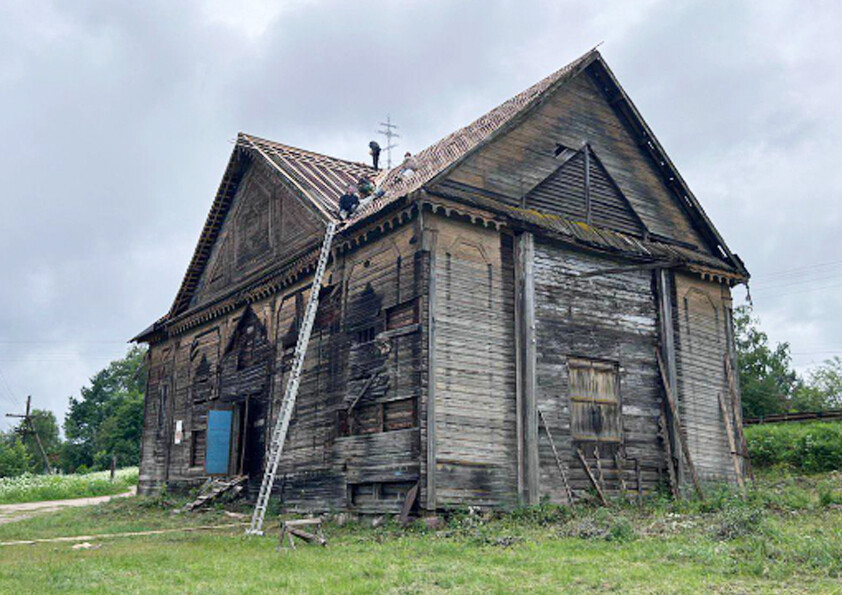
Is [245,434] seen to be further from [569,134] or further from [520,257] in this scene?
[569,134]

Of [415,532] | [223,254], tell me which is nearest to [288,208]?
[223,254]

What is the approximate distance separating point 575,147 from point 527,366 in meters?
6.55

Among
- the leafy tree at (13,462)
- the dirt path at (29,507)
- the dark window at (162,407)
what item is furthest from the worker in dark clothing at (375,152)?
the leafy tree at (13,462)

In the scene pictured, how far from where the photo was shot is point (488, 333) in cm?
1820

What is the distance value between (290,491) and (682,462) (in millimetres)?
9949

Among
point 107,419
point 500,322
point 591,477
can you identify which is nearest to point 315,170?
point 500,322

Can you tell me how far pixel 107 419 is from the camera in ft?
266

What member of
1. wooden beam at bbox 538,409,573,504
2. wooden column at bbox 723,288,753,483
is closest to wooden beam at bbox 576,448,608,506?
wooden beam at bbox 538,409,573,504

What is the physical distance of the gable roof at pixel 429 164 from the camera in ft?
65.0

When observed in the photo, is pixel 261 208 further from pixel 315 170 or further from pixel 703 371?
pixel 703 371

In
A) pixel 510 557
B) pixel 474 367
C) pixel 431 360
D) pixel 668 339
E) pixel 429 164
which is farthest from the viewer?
pixel 668 339

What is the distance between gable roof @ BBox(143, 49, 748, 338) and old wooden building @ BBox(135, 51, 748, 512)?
90mm

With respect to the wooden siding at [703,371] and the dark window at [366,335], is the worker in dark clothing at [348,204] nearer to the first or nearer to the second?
the dark window at [366,335]

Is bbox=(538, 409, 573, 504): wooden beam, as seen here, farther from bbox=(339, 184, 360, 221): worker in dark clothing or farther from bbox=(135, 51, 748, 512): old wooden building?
bbox=(339, 184, 360, 221): worker in dark clothing
